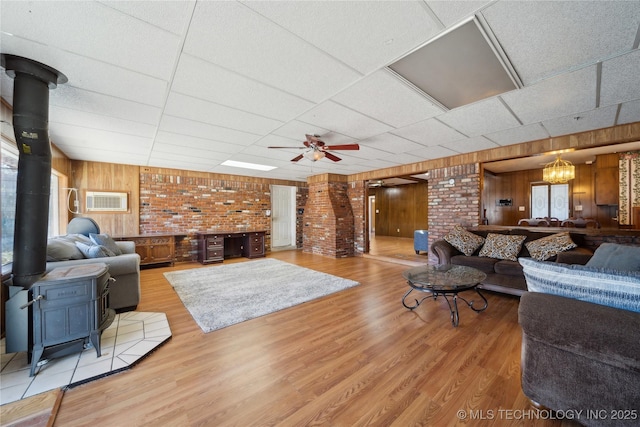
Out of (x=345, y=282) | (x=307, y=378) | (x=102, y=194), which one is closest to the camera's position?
(x=307, y=378)

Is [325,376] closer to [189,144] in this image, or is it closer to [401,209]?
[189,144]

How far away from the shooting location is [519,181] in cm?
781

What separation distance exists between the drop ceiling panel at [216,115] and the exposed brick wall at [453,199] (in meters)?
3.82

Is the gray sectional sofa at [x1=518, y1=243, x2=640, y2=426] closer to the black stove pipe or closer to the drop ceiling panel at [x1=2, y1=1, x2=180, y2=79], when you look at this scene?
the drop ceiling panel at [x1=2, y1=1, x2=180, y2=79]

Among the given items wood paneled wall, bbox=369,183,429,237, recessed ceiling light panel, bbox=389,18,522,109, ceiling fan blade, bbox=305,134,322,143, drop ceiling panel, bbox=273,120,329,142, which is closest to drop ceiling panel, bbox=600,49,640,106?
recessed ceiling light panel, bbox=389,18,522,109

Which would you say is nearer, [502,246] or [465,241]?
[502,246]

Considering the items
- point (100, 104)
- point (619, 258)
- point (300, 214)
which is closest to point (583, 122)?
point (619, 258)

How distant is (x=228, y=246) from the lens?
21.9 feet

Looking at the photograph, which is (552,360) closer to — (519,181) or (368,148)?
(368,148)

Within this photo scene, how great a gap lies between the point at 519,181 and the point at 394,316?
7864mm

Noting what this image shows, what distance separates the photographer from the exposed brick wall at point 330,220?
677 cm

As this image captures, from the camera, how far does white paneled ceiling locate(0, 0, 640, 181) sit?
1415 mm

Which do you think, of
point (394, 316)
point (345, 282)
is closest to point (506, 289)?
point (394, 316)

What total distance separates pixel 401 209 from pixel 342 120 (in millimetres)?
8376
